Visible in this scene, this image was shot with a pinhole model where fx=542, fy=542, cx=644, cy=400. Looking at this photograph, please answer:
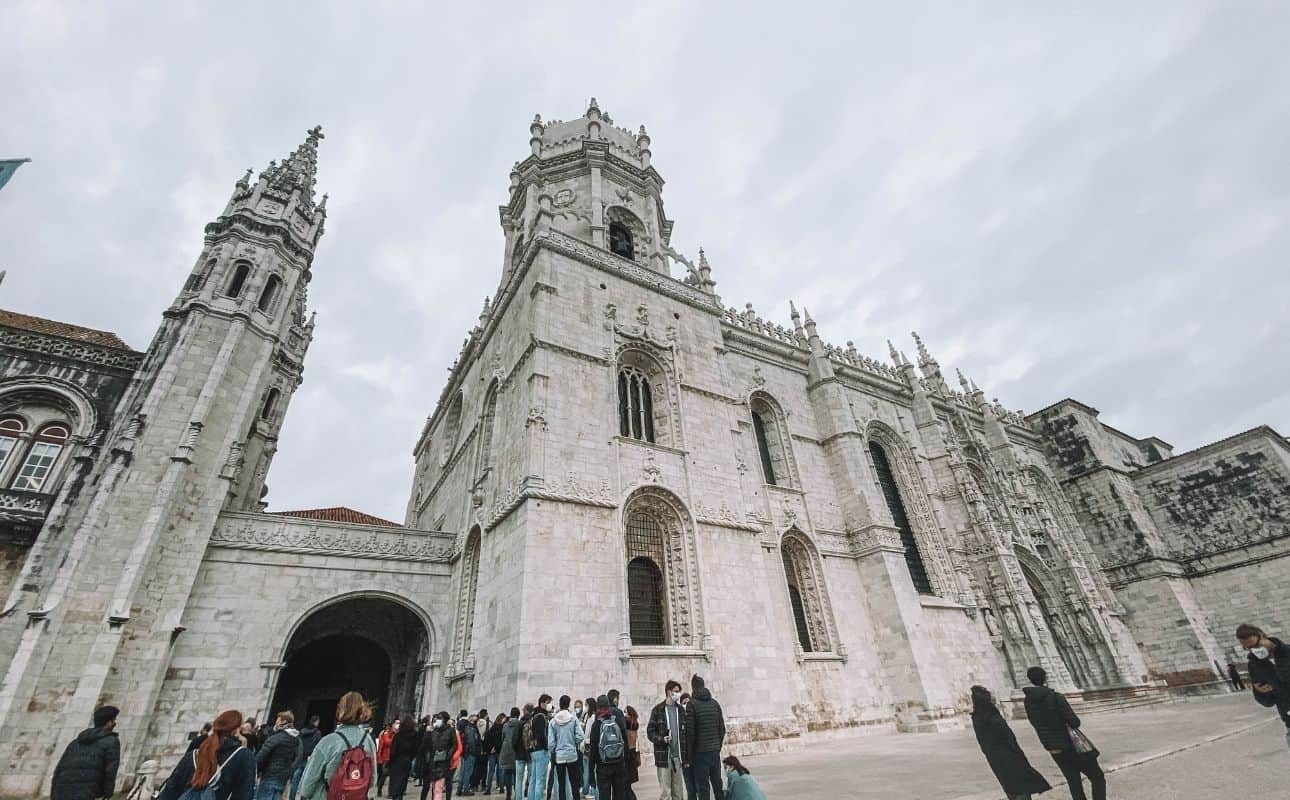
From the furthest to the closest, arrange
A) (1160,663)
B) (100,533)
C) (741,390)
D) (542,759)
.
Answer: (1160,663) < (741,390) < (100,533) < (542,759)

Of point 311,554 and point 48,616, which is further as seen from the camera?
point 311,554

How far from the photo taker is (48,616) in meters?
11.1

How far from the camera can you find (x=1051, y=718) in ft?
15.7

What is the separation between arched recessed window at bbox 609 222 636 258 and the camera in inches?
860

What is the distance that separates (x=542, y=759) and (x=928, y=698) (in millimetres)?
12318

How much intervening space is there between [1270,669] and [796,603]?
12679mm

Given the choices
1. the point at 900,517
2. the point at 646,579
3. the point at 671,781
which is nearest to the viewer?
the point at 671,781

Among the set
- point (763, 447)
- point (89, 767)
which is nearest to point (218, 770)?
point (89, 767)

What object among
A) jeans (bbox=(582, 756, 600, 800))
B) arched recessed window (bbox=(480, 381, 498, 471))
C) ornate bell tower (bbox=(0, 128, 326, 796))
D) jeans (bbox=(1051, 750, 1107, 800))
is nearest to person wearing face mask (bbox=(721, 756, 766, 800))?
jeans (bbox=(1051, 750, 1107, 800))

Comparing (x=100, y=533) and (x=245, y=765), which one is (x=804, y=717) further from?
(x=100, y=533)

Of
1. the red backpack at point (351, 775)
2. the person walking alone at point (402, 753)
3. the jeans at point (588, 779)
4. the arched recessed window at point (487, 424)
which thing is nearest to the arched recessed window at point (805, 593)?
the jeans at point (588, 779)

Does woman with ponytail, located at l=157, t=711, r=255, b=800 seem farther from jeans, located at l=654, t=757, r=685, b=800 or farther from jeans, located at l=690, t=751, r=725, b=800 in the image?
jeans, located at l=654, t=757, r=685, b=800

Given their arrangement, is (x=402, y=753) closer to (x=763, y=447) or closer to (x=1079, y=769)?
(x=1079, y=769)

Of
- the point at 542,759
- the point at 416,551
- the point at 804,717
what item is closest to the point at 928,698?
the point at 804,717
